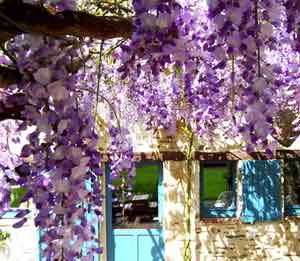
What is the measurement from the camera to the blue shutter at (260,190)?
19.5ft

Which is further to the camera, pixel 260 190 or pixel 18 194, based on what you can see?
pixel 260 190

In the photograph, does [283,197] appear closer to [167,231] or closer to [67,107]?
[167,231]

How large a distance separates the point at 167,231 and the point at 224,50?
474cm

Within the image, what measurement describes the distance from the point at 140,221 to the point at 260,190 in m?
1.28

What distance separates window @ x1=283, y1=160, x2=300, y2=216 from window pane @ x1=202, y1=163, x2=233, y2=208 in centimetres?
55

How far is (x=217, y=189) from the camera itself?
20.1 feet

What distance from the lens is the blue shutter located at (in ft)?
19.5

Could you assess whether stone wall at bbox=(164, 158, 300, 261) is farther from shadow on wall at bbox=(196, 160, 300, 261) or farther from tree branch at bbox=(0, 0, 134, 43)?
tree branch at bbox=(0, 0, 134, 43)

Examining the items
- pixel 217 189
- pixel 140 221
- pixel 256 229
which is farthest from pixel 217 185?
pixel 140 221

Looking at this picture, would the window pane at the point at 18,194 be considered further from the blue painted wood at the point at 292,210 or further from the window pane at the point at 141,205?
the blue painted wood at the point at 292,210

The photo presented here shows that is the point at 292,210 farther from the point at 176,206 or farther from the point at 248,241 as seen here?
the point at 176,206

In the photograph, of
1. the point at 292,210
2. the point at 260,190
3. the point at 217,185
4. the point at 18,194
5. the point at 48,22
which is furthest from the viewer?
the point at 217,185

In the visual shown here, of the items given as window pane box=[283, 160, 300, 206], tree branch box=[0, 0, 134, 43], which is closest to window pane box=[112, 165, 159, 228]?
window pane box=[283, 160, 300, 206]

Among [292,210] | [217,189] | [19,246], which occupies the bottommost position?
[19,246]
